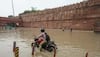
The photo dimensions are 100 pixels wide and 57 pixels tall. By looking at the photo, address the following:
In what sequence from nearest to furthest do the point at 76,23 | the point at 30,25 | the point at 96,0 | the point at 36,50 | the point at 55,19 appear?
the point at 36,50, the point at 96,0, the point at 76,23, the point at 55,19, the point at 30,25

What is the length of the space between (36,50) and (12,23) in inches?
2318

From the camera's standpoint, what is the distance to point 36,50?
16219 millimetres

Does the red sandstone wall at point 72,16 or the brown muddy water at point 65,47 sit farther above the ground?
the red sandstone wall at point 72,16

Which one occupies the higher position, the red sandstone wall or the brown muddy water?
A: the red sandstone wall

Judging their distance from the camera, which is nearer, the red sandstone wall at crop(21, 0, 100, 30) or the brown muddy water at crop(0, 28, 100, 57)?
the brown muddy water at crop(0, 28, 100, 57)

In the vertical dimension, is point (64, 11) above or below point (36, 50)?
above

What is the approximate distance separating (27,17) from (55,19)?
20.2m

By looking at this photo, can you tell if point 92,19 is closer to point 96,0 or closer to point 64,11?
point 96,0

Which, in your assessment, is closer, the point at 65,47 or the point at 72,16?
the point at 65,47

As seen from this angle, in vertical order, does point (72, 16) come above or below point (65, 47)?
above

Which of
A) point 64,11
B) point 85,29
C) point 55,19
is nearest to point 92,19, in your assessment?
point 85,29

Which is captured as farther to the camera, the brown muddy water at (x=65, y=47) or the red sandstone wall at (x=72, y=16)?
the red sandstone wall at (x=72, y=16)

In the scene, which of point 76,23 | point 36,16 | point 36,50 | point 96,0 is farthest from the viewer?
point 36,16

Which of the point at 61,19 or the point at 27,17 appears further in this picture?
the point at 27,17
